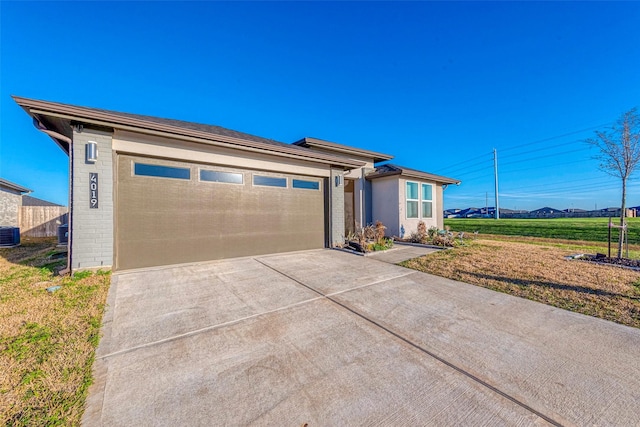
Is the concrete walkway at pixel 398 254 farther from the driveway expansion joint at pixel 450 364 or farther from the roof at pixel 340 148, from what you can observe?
the roof at pixel 340 148

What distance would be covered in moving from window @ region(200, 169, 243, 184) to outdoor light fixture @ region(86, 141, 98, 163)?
2108 mm

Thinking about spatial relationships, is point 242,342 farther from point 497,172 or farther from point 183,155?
point 497,172

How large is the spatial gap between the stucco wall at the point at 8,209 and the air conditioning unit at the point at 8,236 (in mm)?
Answer: 4556

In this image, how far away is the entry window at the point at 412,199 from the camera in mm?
11227

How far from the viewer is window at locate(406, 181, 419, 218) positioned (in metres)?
11.2

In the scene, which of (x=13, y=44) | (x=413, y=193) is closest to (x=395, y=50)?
(x=413, y=193)

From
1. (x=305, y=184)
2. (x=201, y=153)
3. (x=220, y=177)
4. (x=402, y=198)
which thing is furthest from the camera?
(x=402, y=198)

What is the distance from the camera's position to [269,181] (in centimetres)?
775

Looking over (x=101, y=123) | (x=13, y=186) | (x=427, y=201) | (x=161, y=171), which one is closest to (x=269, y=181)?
(x=161, y=171)

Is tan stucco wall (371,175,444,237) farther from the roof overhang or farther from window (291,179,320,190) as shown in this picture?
window (291,179,320,190)

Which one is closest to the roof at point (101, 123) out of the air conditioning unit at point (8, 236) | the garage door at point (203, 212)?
the garage door at point (203, 212)

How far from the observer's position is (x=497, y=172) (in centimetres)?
3478

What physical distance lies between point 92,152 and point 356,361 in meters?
6.41

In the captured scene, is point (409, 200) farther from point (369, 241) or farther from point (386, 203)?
point (369, 241)
